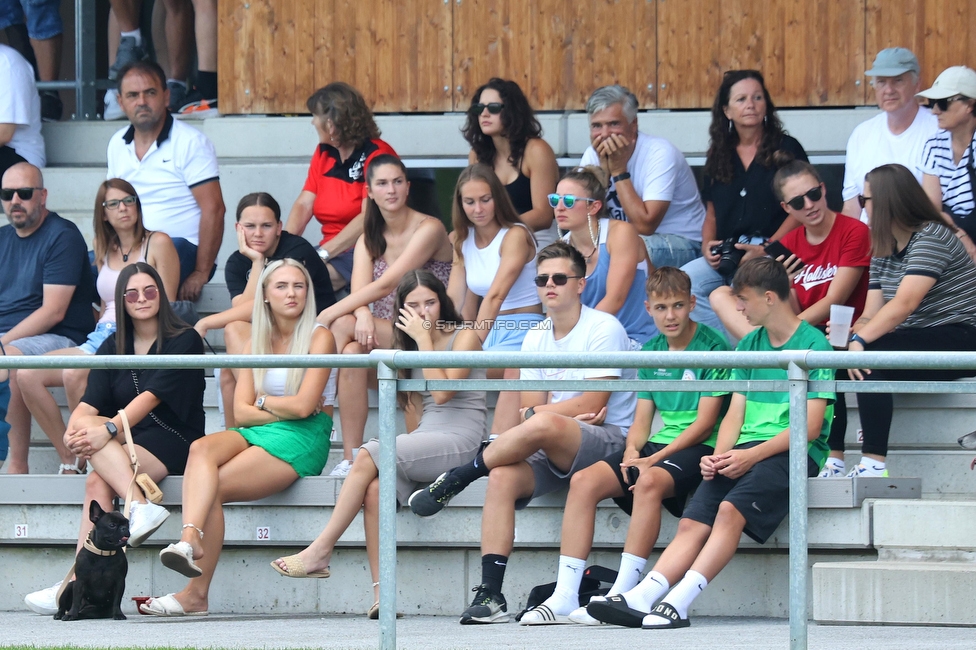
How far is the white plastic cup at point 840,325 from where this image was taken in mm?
5715

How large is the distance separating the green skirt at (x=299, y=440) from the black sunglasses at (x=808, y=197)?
93.5 inches

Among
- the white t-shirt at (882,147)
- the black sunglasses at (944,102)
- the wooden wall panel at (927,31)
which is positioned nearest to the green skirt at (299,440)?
the white t-shirt at (882,147)

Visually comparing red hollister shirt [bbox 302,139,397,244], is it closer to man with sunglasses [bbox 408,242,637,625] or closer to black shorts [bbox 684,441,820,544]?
man with sunglasses [bbox 408,242,637,625]

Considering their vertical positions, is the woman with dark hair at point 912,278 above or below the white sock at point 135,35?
below

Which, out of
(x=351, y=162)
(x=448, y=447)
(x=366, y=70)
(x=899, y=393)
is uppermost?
(x=366, y=70)

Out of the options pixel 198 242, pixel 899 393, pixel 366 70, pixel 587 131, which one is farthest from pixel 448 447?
pixel 366 70

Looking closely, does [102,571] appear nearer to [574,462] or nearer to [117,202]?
[574,462]

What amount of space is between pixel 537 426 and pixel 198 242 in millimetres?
3443

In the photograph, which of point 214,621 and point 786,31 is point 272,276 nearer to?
point 214,621

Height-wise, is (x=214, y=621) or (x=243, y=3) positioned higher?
(x=243, y=3)

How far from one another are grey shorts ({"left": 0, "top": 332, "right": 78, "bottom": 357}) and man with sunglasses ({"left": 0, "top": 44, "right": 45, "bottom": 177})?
198 centimetres

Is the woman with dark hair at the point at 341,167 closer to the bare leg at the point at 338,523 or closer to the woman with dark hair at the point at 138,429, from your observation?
the woman with dark hair at the point at 138,429

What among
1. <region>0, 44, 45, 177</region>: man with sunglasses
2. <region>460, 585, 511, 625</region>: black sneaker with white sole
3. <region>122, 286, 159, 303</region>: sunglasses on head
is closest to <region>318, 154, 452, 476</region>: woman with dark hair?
<region>122, 286, 159, 303</region>: sunglasses on head

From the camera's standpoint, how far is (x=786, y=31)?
8641mm
